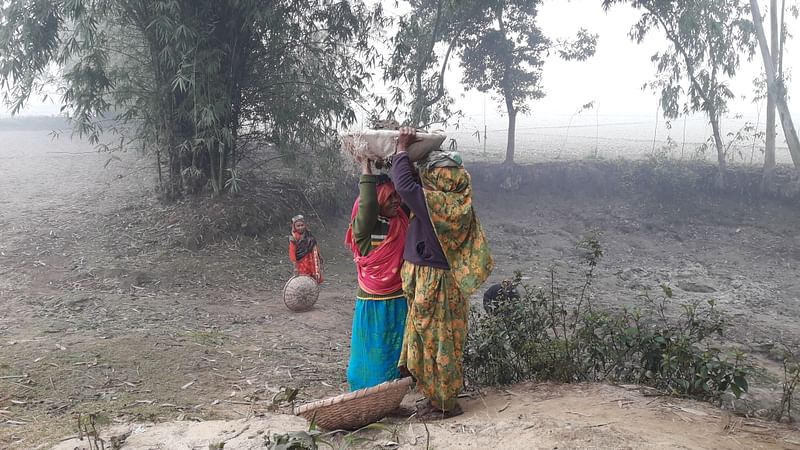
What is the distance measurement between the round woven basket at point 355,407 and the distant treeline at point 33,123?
23.2 metres

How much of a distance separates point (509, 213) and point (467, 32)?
12.5 ft

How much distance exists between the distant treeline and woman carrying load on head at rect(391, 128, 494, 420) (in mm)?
23070

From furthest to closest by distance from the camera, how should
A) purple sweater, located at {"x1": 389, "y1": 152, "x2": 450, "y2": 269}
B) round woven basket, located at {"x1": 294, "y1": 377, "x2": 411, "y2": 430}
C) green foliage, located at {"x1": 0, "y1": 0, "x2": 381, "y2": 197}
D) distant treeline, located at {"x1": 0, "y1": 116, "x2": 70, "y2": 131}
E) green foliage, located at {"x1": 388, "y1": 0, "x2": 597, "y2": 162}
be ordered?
distant treeline, located at {"x1": 0, "y1": 116, "x2": 70, "y2": 131}, green foliage, located at {"x1": 388, "y1": 0, "x2": 597, "y2": 162}, green foliage, located at {"x1": 0, "y1": 0, "x2": 381, "y2": 197}, purple sweater, located at {"x1": 389, "y1": 152, "x2": 450, "y2": 269}, round woven basket, located at {"x1": 294, "y1": 377, "x2": 411, "y2": 430}

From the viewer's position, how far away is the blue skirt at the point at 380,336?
12.0 ft

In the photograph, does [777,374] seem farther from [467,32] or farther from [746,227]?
[467,32]

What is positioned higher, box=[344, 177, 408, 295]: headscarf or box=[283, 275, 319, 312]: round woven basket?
box=[344, 177, 408, 295]: headscarf

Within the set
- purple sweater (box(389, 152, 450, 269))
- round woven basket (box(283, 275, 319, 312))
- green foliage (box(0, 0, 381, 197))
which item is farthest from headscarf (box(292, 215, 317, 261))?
purple sweater (box(389, 152, 450, 269))

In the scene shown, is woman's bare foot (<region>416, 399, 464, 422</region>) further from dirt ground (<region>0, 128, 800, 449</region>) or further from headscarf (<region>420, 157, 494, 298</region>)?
A: headscarf (<region>420, 157, 494, 298</region>)

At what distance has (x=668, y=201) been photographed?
13.0 metres

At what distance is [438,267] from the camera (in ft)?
11.1

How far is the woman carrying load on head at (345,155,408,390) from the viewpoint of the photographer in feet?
11.8

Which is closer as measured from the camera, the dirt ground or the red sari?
the dirt ground

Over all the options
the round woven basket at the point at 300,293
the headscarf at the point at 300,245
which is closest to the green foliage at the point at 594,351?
the round woven basket at the point at 300,293

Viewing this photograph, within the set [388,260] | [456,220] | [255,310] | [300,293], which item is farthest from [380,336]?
[255,310]
